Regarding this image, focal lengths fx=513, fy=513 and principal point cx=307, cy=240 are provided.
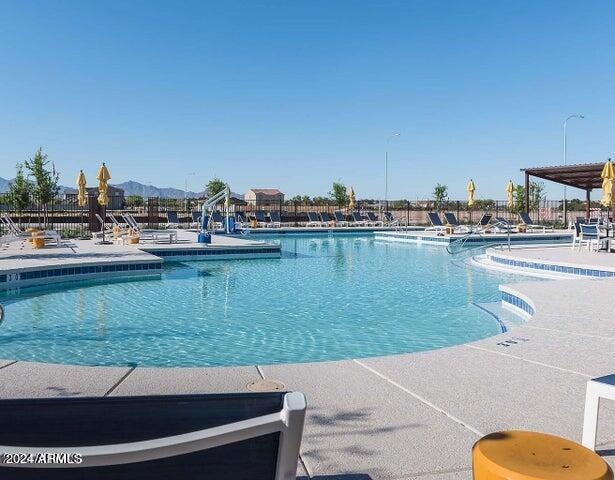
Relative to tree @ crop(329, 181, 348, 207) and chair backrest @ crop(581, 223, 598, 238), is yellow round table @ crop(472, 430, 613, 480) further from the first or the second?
tree @ crop(329, 181, 348, 207)

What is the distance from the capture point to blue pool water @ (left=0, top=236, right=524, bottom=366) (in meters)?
5.68

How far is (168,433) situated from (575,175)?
27.8 metres

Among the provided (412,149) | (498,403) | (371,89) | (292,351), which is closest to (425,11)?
(371,89)

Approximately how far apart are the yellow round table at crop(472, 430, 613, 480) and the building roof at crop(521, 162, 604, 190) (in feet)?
76.5

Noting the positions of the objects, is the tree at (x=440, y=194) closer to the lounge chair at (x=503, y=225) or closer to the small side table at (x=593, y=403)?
the lounge chair at (x=503, y=225)

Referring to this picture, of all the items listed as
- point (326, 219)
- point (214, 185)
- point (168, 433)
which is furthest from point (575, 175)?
point (214, 185)

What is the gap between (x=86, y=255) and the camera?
1191 centimetres

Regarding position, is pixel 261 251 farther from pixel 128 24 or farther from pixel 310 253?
pixel 128 24

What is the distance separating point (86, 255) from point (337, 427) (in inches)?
414

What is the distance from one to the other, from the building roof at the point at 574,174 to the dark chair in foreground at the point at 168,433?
24039mm

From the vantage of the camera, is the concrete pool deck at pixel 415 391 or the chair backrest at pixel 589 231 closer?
the concrete pool deck at pixel 415 391

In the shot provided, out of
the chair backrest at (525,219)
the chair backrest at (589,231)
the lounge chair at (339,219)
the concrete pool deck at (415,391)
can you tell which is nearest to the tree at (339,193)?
the lounge chair at (339,219)

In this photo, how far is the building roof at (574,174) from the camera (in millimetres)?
22531

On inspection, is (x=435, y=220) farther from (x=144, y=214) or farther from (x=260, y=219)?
(x=144, y=214)
